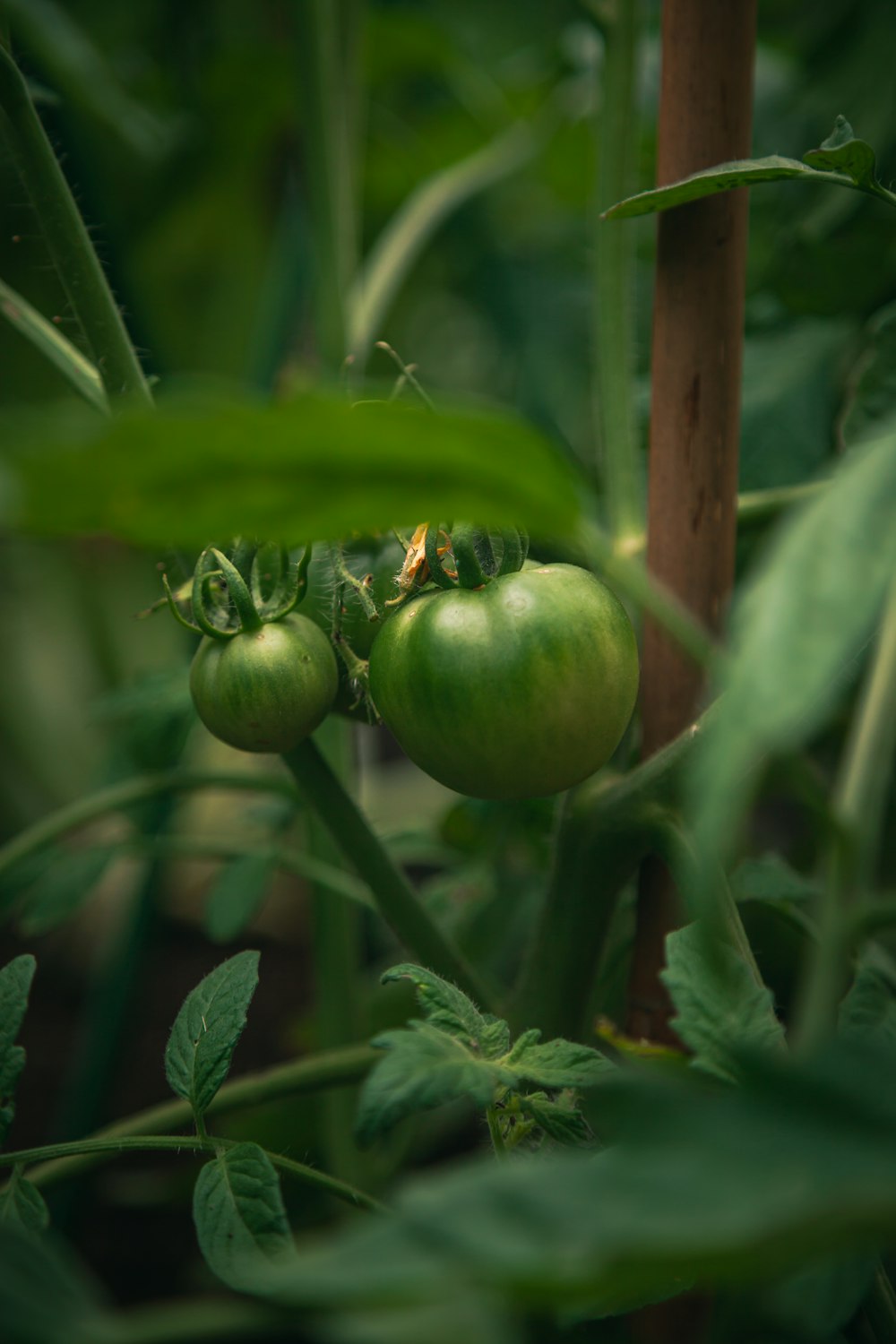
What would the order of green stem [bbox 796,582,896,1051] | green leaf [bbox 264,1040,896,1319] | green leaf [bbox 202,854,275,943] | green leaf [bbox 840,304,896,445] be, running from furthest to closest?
green leaf [bbox 202,854,275,943]
green leaf [bbox 840,304,896,445]
green stem [bbox 796,582,896,1051]
green leaf [bbox 264,1040,896,1319]

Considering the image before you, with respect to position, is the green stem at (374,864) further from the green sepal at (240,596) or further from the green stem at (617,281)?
the green stem at (617,281)

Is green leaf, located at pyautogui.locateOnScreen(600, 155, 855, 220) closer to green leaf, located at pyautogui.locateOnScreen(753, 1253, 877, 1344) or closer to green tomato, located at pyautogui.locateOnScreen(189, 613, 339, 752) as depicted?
green tomato, located at pyautogui.locateOnScreen(189, 613, 339, 752)

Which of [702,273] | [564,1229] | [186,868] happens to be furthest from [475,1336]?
[186,868]

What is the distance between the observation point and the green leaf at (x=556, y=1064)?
366 mm

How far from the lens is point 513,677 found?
37 centimetres

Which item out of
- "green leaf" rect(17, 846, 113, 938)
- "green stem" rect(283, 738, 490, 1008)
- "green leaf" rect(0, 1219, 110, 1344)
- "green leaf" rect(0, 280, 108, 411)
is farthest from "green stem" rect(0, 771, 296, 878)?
"green leaf" rect(0, 1219, 110, 1344)

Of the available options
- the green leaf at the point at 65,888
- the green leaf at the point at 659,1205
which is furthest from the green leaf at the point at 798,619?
the green leaf at the point at 65,888

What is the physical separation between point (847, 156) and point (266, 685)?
308mm

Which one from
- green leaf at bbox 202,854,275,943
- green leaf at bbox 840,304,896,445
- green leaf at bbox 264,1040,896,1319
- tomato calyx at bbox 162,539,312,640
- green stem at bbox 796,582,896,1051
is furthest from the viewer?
green leaf at bbox 202,854,275,943

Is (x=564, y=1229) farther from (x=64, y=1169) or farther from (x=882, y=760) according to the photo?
(x=64, y=1169)

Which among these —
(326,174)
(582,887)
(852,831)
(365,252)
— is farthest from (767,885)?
(365,252)

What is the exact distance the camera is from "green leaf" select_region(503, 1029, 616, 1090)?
37 cm

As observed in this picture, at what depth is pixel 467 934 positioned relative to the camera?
0.79 meters

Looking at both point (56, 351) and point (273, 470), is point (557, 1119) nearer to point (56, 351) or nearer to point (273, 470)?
point (273, 470)
